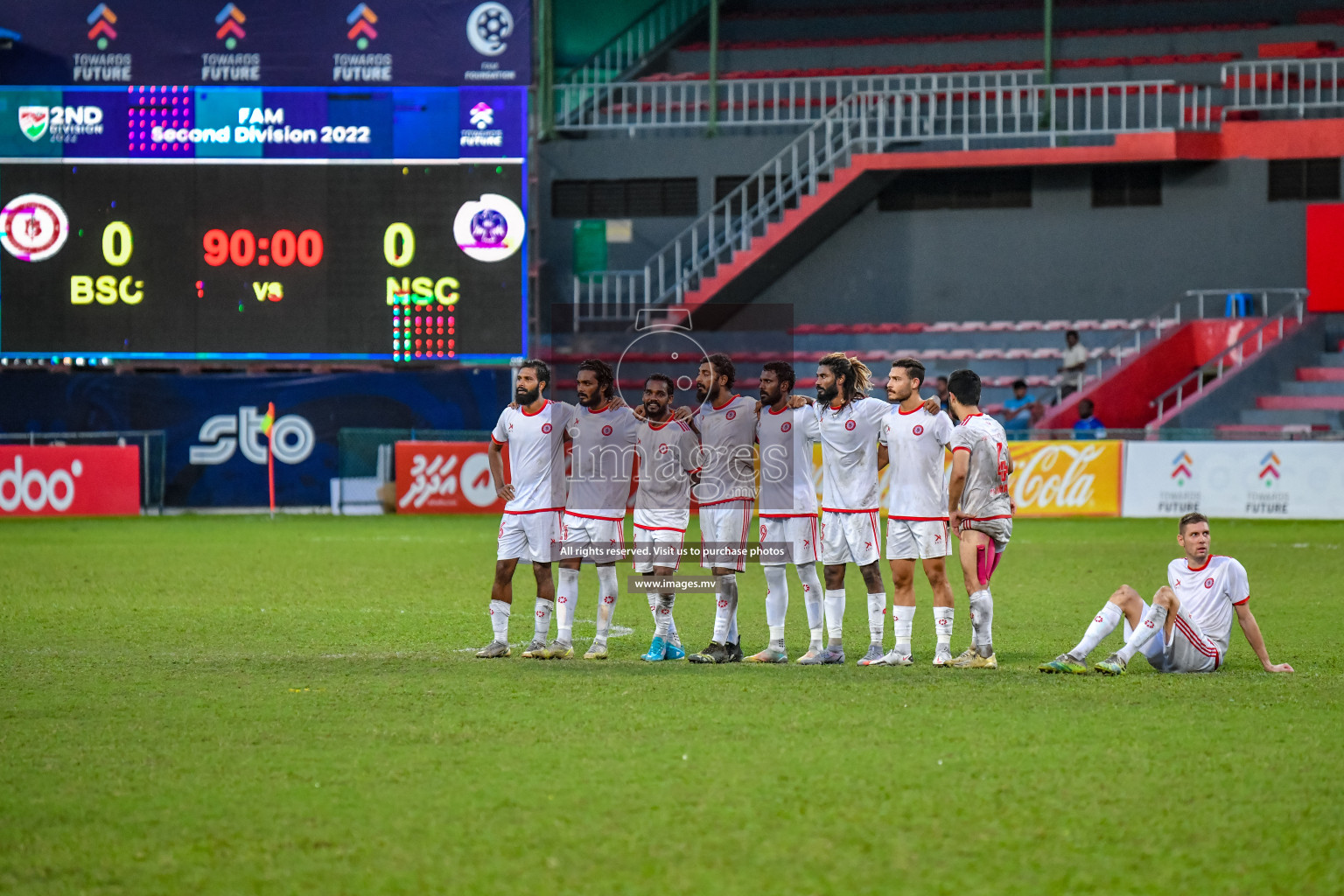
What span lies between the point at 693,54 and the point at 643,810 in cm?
3121

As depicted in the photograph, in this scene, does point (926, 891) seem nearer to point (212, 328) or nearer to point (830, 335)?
point (212, 328)

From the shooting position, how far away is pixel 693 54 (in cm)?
3531

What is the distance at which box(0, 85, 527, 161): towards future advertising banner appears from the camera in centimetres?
2175

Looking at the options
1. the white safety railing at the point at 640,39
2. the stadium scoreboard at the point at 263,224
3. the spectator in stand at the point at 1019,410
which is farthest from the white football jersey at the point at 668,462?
the white safety railing at the point at 640,39

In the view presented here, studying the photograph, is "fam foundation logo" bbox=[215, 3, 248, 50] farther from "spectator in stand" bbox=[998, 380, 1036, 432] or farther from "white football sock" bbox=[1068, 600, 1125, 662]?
"white football sock" bbox=[1068, 600, 1125, 662]

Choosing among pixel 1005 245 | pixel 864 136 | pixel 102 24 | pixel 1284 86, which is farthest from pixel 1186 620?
pixel 1284 86

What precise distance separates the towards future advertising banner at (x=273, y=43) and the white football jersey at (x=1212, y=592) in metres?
14.5

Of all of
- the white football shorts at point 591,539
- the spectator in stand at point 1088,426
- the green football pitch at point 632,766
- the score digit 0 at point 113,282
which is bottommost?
the green football pitch at point 632,766

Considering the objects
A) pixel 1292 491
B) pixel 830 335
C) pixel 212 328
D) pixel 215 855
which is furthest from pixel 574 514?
pixel 830 335

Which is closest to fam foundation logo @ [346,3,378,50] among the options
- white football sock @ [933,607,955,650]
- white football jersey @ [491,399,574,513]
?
white football jersey @ [491,399,574,513]

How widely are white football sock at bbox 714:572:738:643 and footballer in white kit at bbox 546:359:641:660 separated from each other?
746mm

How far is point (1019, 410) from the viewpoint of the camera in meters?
26.0

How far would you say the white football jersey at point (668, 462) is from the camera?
1003 centimetres

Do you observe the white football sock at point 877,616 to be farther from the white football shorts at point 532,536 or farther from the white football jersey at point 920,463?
Result: the white football shorts at point 532,536
